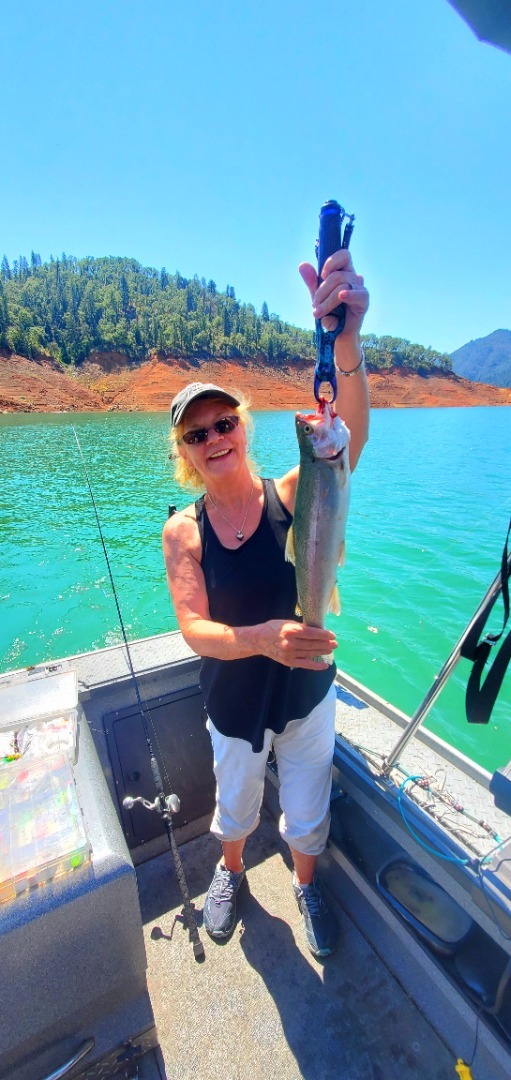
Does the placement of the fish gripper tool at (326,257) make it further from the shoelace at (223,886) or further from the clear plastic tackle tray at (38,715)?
the shoelace at (223,886)

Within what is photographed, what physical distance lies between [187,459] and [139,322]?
4038 inches

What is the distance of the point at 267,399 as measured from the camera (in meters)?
79.2

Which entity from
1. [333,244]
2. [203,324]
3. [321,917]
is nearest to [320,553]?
[333,244]

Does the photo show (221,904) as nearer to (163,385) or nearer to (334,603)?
(334,603)

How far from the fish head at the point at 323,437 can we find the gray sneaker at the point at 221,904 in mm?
2509

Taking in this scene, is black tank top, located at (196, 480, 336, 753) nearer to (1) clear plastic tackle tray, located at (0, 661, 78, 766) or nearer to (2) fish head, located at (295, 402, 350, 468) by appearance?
(2) fish head, located at (295, 402, 350, 468)

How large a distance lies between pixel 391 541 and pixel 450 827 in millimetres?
11114

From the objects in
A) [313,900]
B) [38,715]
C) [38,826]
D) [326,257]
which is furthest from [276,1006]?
[326,257]

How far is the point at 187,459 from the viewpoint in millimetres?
2287

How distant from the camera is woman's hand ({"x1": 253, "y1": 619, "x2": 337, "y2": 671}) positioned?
1611mm

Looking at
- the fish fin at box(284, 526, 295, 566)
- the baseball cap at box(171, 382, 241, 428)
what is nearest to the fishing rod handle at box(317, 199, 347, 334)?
the baseball cap at box(171, 382, 241, 428)

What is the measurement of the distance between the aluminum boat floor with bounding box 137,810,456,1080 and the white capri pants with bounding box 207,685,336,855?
60 centimetres

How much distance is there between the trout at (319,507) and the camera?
162 cm

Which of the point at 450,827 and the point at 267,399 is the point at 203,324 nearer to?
the point at 267,399
